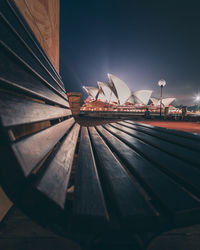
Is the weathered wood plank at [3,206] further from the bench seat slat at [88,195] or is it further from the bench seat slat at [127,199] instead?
the bench seat slat at [127,199]

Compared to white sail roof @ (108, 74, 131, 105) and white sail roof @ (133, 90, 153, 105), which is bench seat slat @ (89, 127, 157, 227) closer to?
white sail roof @ (108, 74, 131, 105)

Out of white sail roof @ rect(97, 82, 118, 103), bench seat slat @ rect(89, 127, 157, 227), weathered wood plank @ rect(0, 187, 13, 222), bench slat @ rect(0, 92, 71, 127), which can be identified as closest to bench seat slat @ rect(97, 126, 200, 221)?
bench seat slat @ rect(89, 127, 157, 227)

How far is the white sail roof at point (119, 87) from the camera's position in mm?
24953

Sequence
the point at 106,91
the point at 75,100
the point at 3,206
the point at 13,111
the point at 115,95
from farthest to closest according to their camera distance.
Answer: the point at 106,91 → the point at 115,95 → the point at 75,100 → the point at 3,206 → the point at 13,111

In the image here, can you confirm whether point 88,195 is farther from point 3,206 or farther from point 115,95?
point 115,95

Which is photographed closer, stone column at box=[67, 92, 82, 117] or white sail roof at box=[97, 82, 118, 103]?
stone column at box=[67, 92, 82, 117]

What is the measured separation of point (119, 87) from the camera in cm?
2733

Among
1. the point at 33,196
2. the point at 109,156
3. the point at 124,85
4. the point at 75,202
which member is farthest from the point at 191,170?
the point at 124,85

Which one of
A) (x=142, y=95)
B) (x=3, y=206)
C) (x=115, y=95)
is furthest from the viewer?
(x=142, y=95)

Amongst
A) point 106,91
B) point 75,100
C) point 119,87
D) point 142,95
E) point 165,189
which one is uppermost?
point 119,87

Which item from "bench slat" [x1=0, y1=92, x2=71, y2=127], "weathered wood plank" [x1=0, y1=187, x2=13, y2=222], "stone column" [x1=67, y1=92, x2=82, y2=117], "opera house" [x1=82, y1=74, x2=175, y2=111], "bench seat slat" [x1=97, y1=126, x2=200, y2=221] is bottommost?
"weathered wood plank" [x1=0, y1=187, x2=13, y2=222]

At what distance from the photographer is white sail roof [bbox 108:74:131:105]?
25.0 m

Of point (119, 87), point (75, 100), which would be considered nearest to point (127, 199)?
point (75, 100)

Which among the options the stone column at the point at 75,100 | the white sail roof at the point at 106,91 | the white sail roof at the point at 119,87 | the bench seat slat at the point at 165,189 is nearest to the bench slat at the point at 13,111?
the bench seat slat at the point at 165,189
